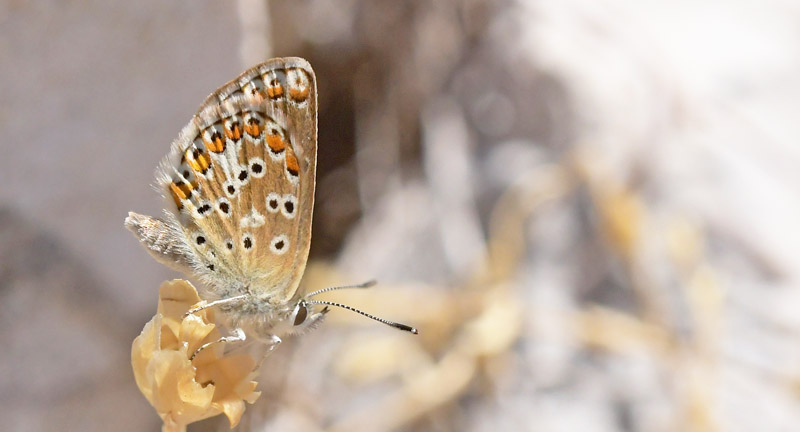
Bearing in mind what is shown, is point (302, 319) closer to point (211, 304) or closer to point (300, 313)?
point (300, 313)

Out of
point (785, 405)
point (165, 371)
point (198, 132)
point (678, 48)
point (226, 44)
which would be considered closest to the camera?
point (165, 371)

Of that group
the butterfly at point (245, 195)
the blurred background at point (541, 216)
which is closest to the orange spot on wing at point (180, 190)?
the butterfly at point (245, 195)

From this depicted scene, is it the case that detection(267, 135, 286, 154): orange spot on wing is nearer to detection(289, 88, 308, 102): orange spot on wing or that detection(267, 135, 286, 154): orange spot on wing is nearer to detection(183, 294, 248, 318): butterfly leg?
detection(289, 88, 308, 102): orange spot on wing

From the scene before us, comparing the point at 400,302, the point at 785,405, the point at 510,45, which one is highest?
the point at 510,45

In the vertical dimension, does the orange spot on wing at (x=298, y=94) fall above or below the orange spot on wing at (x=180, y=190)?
above

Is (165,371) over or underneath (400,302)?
over

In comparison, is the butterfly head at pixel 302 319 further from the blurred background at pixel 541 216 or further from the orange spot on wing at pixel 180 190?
the blurred background at pixel 541 216

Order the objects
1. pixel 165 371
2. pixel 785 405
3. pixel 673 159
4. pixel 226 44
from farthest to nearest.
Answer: pixel 673 159, pixel 785 405, pixel 226 44, pixel 165 371

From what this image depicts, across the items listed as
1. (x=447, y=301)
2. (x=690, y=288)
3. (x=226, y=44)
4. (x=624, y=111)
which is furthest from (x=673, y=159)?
(x=226, y=44)

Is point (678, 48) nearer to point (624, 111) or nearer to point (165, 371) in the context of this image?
point (624, 111)
